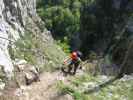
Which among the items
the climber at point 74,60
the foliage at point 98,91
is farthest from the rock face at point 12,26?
the foliage at point 98,91

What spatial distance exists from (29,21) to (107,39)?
86.7 ft

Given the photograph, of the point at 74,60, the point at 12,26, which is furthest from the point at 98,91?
the point at 12,26

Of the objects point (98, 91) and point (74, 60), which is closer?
point (98, 91)

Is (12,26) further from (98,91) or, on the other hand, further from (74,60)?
(98,91)

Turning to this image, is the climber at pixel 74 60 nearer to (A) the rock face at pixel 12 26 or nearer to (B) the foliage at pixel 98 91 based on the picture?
(B) the foliage at pixel 98 91

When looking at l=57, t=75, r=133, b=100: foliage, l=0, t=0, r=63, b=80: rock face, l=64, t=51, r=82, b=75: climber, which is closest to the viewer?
l=57, t=75, r=133, b=100: foliage

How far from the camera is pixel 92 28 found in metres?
48.3

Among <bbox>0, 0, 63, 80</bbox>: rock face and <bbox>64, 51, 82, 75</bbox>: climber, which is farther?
<bbox>64, 51, 82, 75</bbox>: climber

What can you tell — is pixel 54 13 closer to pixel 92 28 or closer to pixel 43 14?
pixel 43 14

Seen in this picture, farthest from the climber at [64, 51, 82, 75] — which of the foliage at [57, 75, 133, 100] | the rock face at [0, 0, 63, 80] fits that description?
the rock face at [0, 0, 63, 80]

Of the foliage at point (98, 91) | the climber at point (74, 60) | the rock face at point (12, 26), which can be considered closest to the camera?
the foliage at point (98, 91)

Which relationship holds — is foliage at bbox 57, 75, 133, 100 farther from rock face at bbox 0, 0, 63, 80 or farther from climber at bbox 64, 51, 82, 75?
rock face at bbox 0, 0, 63, 80

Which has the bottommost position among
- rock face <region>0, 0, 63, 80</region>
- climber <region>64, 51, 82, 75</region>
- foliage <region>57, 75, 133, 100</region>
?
foliage <region>57, 75, 133, 100</region>

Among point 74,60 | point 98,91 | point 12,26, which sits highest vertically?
point 12,26
